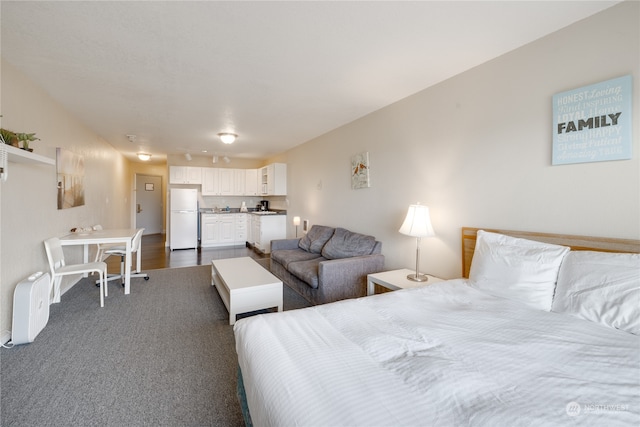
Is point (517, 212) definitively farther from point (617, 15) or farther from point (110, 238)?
point (110, 238)

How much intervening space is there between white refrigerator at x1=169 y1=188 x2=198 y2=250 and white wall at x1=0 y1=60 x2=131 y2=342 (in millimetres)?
2289

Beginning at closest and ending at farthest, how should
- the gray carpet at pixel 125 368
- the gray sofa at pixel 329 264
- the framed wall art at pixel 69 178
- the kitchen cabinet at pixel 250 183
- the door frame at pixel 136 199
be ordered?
the gray carpet at pixel 125 368, the gray sofa at pixel 329 264, the framed wall art at pixel 69 178, the kitchen cabinet at pixel 250 183, the door frame at pixel 136 199

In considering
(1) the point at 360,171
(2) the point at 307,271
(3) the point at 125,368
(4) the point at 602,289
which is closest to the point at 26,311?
(3) the point at 125,368

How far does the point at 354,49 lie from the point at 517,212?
1.84 metres

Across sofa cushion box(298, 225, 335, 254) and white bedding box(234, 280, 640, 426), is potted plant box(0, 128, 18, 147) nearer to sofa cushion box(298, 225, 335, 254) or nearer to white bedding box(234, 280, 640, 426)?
white bedding box(234, 280, 640, 426)

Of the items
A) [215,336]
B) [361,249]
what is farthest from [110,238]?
[361,249]

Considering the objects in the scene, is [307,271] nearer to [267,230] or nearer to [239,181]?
[267,230]

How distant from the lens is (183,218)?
264 inches

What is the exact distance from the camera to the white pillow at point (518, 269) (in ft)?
5.33


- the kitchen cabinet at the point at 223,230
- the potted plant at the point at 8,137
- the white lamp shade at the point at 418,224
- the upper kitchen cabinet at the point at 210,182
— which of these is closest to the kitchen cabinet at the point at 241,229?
the kitchen cabinet at the point at 223,230

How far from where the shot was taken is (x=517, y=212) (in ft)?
6.82

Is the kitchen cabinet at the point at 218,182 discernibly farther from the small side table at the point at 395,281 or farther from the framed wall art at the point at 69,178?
the small side table at the point at 395,281

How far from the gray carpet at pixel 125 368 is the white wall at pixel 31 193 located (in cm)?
53

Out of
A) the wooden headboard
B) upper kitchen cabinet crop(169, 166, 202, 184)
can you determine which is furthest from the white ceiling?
upper kitchen cabinet crop(169, 166, 202, 184)
